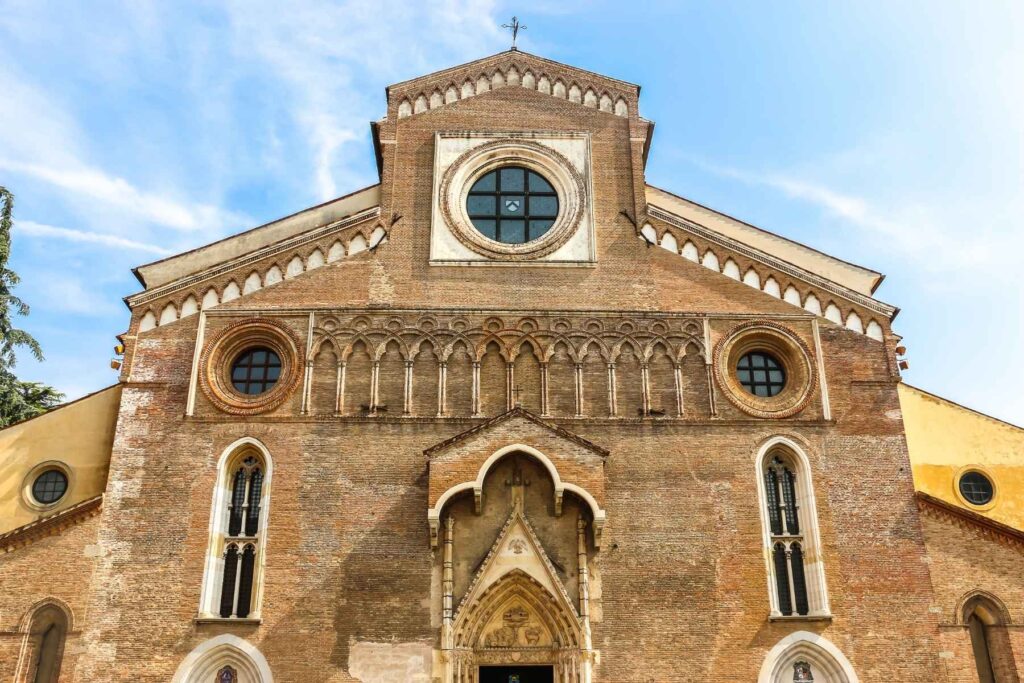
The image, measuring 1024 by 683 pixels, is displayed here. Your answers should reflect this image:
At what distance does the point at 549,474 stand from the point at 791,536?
14.3ft

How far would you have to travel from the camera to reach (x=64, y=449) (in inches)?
676

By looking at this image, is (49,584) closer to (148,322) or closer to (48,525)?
(48,525)

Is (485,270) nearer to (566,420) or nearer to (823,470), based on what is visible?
(566,420)

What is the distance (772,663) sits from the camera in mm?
15195

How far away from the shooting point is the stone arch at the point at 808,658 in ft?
49.9

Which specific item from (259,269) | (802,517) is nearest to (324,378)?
(259,269)

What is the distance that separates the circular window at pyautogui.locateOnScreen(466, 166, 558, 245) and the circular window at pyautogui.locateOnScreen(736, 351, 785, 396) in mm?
4660

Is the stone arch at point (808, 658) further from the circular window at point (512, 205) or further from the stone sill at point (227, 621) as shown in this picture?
the circular window at point (512, 205)

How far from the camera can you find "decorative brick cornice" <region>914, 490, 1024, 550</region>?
15664mm

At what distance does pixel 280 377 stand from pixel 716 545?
27.3 ft

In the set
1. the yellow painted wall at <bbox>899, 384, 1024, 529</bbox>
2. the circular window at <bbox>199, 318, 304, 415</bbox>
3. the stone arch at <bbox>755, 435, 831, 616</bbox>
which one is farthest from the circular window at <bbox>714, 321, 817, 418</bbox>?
the circular window at <bbox>199, 318, 304, 415</bbox>

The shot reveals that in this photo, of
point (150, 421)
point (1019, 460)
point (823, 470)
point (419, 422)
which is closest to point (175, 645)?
point (150, 421)

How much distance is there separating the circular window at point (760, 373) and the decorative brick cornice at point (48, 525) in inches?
457

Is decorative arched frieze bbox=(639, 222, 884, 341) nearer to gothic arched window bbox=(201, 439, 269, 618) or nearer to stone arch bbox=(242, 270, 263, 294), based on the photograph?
stone arch bbox=(242, 270, 263, 294)
